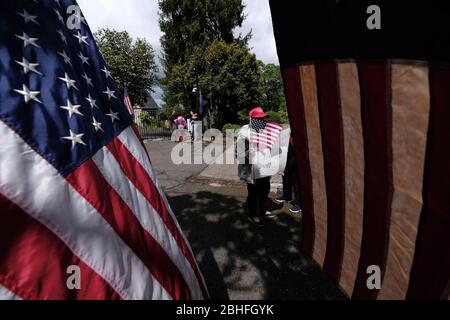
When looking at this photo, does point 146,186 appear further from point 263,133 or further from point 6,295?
point 263,133

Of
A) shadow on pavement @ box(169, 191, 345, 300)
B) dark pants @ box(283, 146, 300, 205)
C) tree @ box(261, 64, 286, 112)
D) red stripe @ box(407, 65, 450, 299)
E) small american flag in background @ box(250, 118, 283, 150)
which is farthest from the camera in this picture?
tree @ box(261, 64, 286, 112)

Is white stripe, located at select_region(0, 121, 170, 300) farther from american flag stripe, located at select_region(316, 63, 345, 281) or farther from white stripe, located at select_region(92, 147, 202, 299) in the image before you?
american flag stripe, located at select_region(316, 63, 345, 281)

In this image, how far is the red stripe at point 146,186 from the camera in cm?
198

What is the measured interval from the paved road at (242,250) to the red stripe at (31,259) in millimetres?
2157

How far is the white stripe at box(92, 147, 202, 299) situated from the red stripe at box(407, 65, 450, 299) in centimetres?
133

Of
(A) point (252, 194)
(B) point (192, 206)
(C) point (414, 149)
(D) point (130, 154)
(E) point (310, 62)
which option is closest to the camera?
(C) point (414, 149)

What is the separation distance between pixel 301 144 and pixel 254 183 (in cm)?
265

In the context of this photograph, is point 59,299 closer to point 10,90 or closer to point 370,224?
point 10,90

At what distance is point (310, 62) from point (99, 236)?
1498mm

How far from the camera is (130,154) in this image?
2.10 metres

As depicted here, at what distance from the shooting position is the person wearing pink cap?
4418 mm

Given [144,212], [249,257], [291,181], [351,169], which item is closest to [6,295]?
[144,212]

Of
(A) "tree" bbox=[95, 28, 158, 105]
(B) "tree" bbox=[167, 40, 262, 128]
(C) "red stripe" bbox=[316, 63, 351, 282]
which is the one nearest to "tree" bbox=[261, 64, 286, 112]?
(B) "tree" bbox=[167, 40, 262, 128]
